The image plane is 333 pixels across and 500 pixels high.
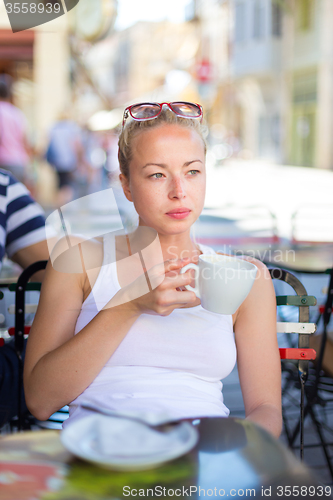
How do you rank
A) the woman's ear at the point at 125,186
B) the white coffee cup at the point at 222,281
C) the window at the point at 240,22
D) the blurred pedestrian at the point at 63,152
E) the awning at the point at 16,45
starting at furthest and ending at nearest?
the window at the point at 240,22
the awning at the point at 16,45
the blurred pedestrian at the point at 63,152
the woman's ear at the point at 125,186
the white coffee cup at the point at 222,281

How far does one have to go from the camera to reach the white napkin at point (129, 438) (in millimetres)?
803

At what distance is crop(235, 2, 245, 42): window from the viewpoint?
29237mm

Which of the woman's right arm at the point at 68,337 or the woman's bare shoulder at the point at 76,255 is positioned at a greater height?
the woman's bare shoulder at the point at 76,255

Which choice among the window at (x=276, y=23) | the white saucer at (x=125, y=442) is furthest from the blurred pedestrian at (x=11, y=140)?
the window at (x=276, y=23)

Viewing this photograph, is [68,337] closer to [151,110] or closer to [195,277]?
[195,277]

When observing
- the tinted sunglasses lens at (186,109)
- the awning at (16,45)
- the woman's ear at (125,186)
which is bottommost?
the woman's ear at (125,186)

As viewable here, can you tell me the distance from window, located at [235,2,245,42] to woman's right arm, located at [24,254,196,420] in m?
30.5

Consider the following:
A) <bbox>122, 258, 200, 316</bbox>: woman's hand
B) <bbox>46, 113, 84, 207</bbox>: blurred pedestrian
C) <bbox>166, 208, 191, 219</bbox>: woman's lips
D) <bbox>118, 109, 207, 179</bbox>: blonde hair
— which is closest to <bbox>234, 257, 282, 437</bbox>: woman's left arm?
<bbox>166, 208, 191, 219</bbox>: woman's lips

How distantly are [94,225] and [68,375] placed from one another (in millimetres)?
6637

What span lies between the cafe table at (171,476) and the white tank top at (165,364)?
541 mm

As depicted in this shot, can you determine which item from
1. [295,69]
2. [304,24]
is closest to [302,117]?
[295,69]

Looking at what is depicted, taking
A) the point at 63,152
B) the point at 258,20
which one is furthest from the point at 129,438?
the point at 258,20

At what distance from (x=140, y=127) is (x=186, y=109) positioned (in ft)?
0.51

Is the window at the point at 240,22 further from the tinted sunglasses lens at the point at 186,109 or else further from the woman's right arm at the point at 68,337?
the woman's right arm at the point at 68,337
